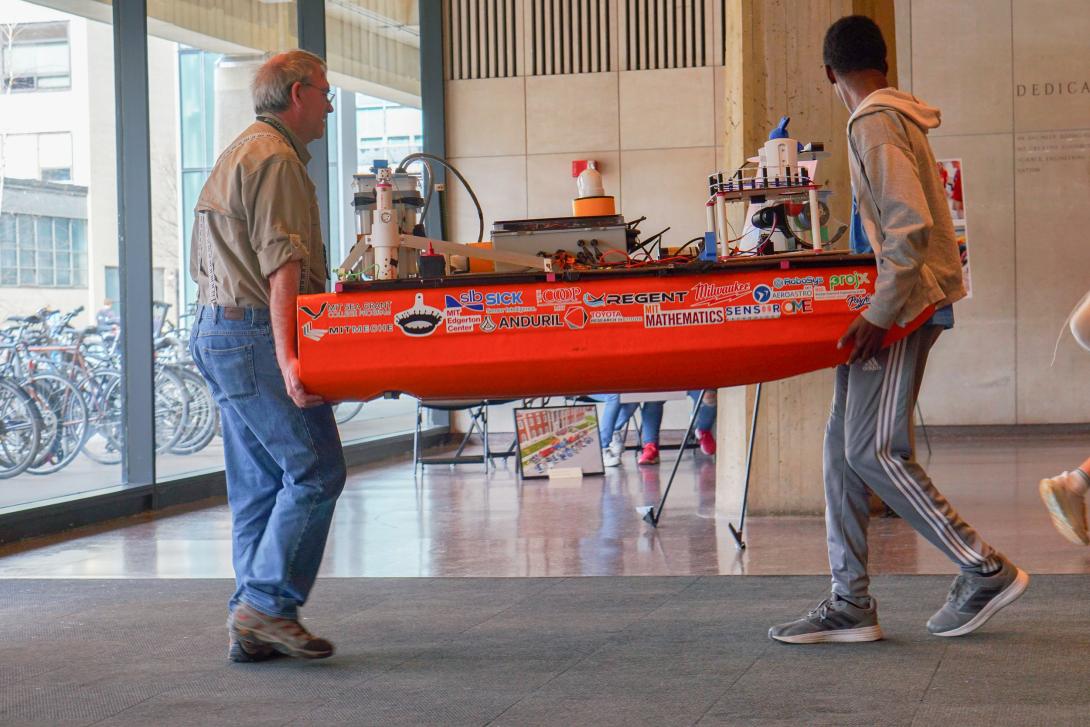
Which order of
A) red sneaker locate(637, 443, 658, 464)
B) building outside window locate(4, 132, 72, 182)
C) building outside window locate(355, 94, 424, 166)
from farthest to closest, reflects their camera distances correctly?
1. building outside window locate(355, 94, 424, 166)
2. red sneaker locate(637, 443, 658, 464)
3. building outside window locate(4, 132, 72, 182)

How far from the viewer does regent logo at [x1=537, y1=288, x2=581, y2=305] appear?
124 inches

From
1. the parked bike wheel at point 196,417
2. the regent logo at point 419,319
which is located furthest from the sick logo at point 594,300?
the parked bike wheel at point 196,417

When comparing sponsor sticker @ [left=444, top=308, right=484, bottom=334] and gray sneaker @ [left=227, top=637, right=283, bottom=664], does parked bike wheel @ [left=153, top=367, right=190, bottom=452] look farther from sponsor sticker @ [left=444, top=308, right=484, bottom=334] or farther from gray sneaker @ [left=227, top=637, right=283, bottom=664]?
sponsor sticker @ [left=444, top=308, right=484, bottom=334]

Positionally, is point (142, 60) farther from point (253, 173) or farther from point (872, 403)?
point (872, 403)

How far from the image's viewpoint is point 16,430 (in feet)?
19.0

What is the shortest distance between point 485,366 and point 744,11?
10.0 feet

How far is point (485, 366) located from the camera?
3.15m

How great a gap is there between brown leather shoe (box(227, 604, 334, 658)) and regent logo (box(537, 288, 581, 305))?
40.3 inches

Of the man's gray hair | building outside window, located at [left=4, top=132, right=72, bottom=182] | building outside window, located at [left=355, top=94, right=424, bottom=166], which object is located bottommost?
the man's gray hair

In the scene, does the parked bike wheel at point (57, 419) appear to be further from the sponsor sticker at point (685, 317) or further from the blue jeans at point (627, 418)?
the sponsor sticker at point (685, 317)

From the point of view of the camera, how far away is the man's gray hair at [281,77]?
10.8ft

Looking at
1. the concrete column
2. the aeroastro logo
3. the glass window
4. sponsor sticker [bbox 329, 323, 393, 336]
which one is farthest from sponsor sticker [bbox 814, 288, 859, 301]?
the glass window

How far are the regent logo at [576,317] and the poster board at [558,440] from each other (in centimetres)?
425

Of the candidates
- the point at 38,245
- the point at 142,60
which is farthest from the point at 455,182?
the point at 38,245
